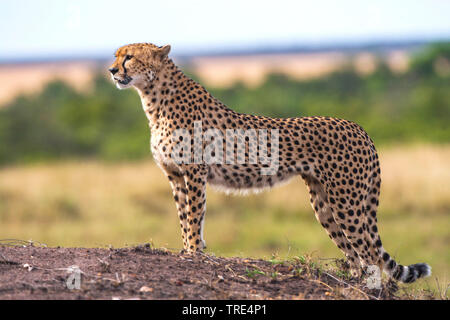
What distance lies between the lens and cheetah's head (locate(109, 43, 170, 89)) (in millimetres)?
4773

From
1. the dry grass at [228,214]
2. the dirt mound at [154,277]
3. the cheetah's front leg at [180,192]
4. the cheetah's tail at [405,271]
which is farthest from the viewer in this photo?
the dry grass at [228,214]

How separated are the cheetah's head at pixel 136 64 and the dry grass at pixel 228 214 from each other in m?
5.23

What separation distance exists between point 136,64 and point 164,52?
22 cm

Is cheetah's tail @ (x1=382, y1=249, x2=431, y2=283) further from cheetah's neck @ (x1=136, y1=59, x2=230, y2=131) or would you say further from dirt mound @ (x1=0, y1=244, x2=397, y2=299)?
cheetah's neck @ (x1=136, y1=59, x2=230, y2=131)

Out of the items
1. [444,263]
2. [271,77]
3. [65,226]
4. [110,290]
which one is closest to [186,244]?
[110,290]

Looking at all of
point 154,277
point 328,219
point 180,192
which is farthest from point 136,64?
point 328,219

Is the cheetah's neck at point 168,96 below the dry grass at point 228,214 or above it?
above

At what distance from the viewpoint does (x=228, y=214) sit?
41.1 ft

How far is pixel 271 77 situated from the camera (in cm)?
4134

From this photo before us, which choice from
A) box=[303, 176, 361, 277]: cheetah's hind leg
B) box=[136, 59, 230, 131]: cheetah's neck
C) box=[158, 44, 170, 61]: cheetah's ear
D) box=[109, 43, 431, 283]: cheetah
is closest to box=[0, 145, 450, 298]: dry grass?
box=[303, 176, 361, 277]: cheetah's hind leg

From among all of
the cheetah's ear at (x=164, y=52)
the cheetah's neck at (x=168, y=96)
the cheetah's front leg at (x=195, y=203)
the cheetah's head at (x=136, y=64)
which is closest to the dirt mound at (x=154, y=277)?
the cheetah's front leg at (x=195, y=203)

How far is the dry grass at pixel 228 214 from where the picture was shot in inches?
426

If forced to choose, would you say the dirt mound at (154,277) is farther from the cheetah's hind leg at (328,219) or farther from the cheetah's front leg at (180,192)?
the cheetah's hind leg at (328,219)
